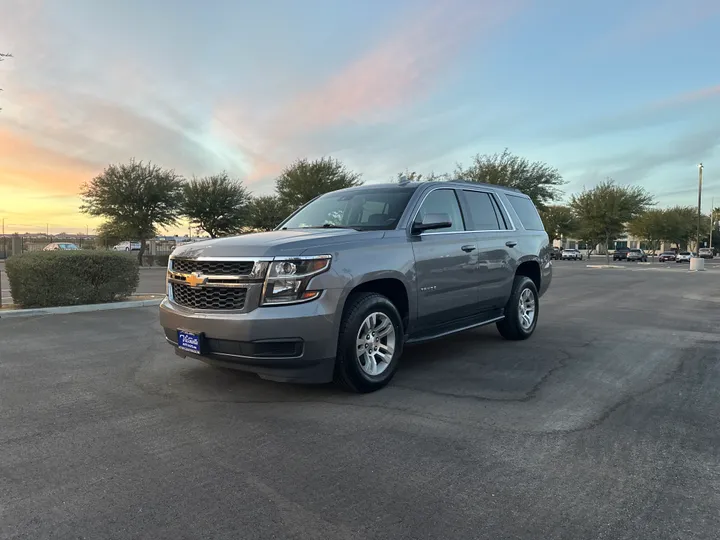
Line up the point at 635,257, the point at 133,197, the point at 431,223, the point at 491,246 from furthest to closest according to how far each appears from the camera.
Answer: the point at 635,257
the point at 133,197
the point at 491,246
the point at 431,223

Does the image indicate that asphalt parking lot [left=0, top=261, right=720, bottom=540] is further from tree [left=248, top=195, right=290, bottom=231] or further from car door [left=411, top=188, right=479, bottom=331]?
tree [left=248, top=195, right=290, bottom=231]

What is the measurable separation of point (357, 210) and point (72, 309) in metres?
7.13

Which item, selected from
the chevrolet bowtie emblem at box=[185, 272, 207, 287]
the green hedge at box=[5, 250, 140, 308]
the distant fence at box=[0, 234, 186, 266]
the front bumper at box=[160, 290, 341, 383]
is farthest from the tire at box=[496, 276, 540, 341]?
the distant fence at box=[0, 234, 186, 266]

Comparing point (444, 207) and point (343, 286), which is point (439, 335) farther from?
point (343, 286)

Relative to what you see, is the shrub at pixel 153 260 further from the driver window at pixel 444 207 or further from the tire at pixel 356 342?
the tire at pixel 356 342

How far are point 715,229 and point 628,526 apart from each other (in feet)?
381

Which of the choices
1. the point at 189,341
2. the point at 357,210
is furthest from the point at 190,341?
the point at 357,210

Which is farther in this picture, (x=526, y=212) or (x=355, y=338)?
(x=526, y=212)

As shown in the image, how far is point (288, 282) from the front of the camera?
4.15 metres

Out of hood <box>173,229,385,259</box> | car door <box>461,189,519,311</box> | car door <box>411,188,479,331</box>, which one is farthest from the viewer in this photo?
car door <box>461,189,519,311</box>

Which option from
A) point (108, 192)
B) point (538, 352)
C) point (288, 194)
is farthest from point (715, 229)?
point (538, 352)

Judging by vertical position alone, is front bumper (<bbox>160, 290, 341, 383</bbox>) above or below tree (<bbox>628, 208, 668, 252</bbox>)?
below

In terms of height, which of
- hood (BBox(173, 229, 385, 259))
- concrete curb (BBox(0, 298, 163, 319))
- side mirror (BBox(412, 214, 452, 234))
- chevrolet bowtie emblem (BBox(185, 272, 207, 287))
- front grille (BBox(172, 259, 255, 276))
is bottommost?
concrete curb (BBox(0, 298, 163, 319))

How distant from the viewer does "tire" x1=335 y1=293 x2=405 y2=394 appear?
14.2 ft
